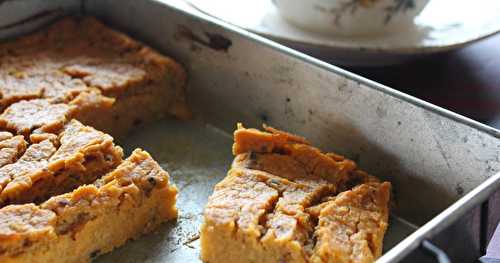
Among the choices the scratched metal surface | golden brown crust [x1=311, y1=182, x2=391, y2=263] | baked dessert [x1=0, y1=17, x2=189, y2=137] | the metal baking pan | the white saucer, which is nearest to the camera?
golden brown crust [x1=311, y1=182, x2=391, y2=263]

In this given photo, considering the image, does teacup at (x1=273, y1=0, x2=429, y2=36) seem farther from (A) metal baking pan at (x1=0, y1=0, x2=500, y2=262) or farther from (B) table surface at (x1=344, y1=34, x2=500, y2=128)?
(A) metal baking pan at (x1=0, y1=0, x2=500, y2=262)

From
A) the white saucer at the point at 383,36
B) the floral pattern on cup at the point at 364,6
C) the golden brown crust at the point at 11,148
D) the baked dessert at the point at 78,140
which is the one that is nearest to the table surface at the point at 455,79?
the white saucer at the point at 383,36

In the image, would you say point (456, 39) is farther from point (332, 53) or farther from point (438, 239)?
point (438, 239)

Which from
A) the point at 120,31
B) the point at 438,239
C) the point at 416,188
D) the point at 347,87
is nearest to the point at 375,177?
the point at 416,188

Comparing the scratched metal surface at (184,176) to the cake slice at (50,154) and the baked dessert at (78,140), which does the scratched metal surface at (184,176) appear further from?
the cake slice at (50,154)

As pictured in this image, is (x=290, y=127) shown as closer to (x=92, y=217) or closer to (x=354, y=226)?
(x=354, y=226)

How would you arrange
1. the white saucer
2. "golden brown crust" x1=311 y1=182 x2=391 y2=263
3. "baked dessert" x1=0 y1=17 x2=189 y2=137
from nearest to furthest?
"golden brown crust" x1=311 y1=182 x2=391 y2=263
"baked dessert" x1=0 y1=17 x2=189 y2=137
the white saucer

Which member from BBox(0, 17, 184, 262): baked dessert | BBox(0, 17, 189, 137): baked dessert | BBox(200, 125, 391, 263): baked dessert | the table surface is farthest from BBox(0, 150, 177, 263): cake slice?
the table surface
